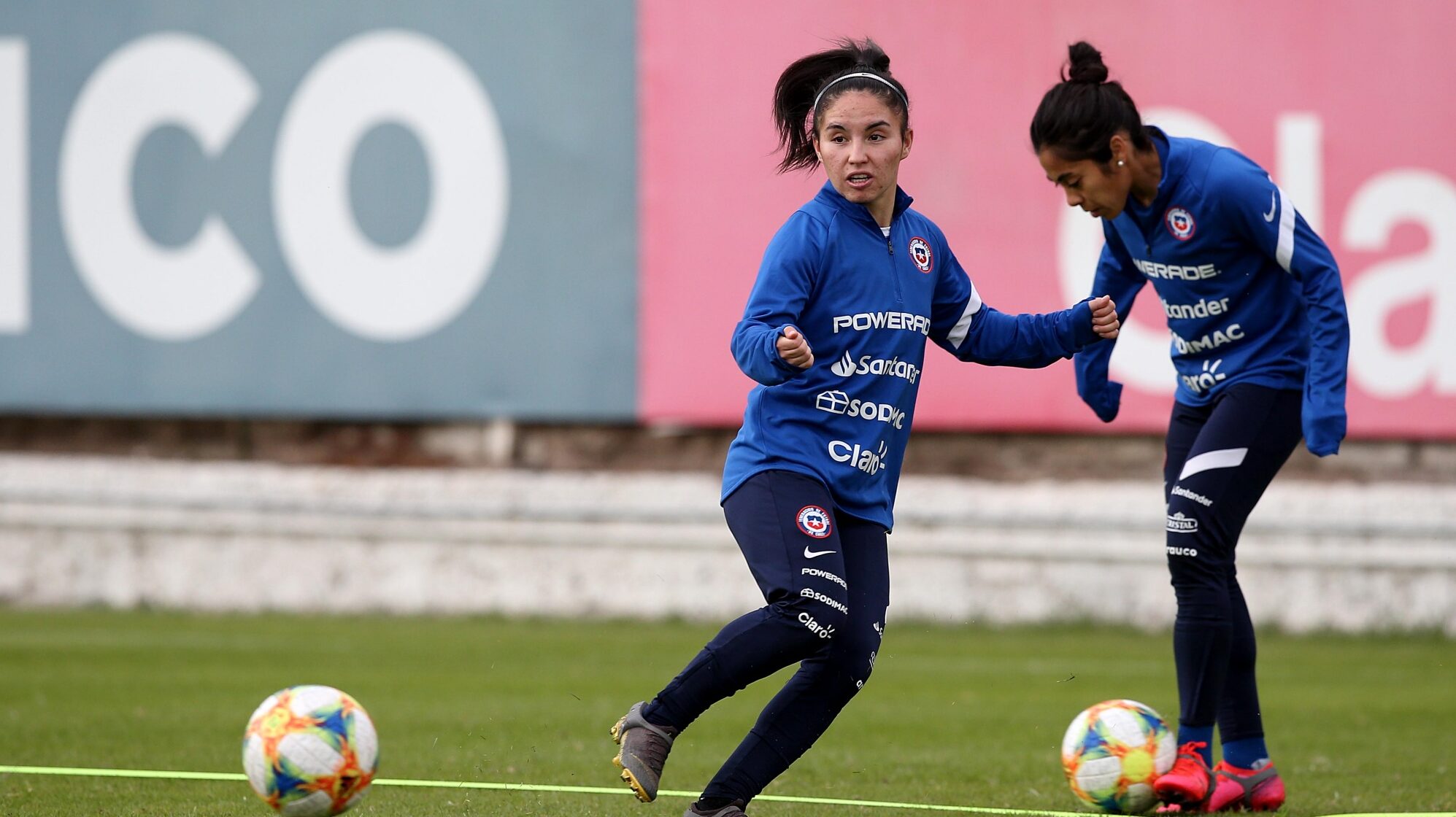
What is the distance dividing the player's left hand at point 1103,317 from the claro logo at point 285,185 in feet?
26.3

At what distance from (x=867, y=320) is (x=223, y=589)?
9.56m

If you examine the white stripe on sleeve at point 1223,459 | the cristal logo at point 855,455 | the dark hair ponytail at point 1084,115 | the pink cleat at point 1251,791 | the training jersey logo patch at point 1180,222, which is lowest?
the pink cleat at point 1251,791

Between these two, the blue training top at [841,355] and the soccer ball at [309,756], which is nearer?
the soccer ball at [309,756]

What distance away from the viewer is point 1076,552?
11750 mm

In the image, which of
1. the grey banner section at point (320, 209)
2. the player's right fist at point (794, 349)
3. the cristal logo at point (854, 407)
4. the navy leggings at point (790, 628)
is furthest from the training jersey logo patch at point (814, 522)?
the grey banner section at point (320, 209)

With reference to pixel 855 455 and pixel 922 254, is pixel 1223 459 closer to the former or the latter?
pixel 922 254

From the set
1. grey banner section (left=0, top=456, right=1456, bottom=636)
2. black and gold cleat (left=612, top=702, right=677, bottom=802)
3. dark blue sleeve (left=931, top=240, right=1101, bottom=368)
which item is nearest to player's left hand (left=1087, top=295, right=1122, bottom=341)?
dark blue sleeve (left=931, top=240, right=1101, bottom=368)

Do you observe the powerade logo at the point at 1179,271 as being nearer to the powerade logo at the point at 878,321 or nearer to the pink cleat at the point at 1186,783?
the powerade logo at the point at 878,321

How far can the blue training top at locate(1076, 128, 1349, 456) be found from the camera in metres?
4.94

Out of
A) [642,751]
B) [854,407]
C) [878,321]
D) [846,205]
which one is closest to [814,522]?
[854,407]

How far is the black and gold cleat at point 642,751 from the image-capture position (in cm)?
422

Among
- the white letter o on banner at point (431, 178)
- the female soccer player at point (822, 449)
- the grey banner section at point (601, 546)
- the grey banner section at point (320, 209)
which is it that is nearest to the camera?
the female soccer player at point (822, 449)

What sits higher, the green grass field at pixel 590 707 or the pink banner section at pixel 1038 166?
the pink banner section at pixel 1038 166

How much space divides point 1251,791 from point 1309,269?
60.9 inches
